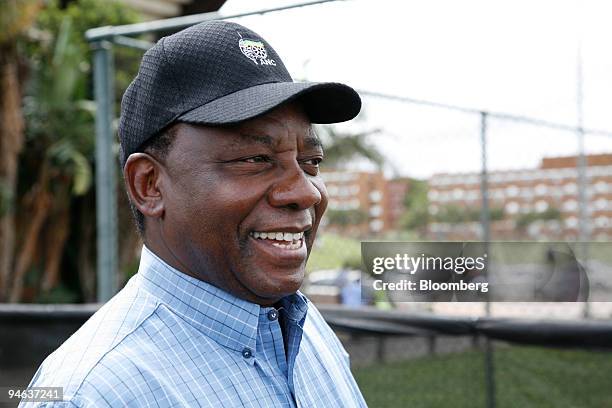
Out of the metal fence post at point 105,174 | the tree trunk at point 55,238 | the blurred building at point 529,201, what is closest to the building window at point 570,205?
the blurred building at point 529,201

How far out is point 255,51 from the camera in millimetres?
1359

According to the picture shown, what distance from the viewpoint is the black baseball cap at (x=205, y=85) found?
1252 mm

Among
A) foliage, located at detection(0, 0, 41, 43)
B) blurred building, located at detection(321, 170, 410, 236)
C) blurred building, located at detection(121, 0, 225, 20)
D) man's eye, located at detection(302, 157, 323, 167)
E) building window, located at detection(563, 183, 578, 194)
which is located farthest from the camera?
blurred building, located at detection(121, 0, 225, 20)

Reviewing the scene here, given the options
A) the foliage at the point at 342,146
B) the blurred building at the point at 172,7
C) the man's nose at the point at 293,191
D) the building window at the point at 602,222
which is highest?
the blurred building at the point at 172,7

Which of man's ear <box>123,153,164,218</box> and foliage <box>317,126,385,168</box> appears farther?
foliage <box>317,126,385,168</box>

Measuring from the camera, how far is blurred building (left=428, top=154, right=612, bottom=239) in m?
6.88

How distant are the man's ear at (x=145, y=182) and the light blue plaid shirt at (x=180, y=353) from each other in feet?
0.34

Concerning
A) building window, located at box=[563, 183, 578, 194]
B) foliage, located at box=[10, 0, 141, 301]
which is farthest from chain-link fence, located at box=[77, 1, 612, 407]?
foliage, located at box=[10, 0, 141, 301]

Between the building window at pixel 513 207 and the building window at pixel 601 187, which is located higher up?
the building window at pixel 601 187

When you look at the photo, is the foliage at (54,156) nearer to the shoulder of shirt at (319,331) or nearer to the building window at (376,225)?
the building window at (376,225)

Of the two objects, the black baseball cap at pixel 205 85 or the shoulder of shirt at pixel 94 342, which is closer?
the shoulder of shirt at pixel 94 342

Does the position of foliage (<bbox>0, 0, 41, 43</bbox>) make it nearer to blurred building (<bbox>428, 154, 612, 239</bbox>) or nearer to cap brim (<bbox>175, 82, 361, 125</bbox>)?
blurred building (<bbox>428, 154, 612, 239</bbox>)

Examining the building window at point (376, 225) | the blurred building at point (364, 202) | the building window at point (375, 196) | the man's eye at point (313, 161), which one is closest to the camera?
the man's eye at point (313, 161)

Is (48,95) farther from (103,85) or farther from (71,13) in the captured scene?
(103,85)
